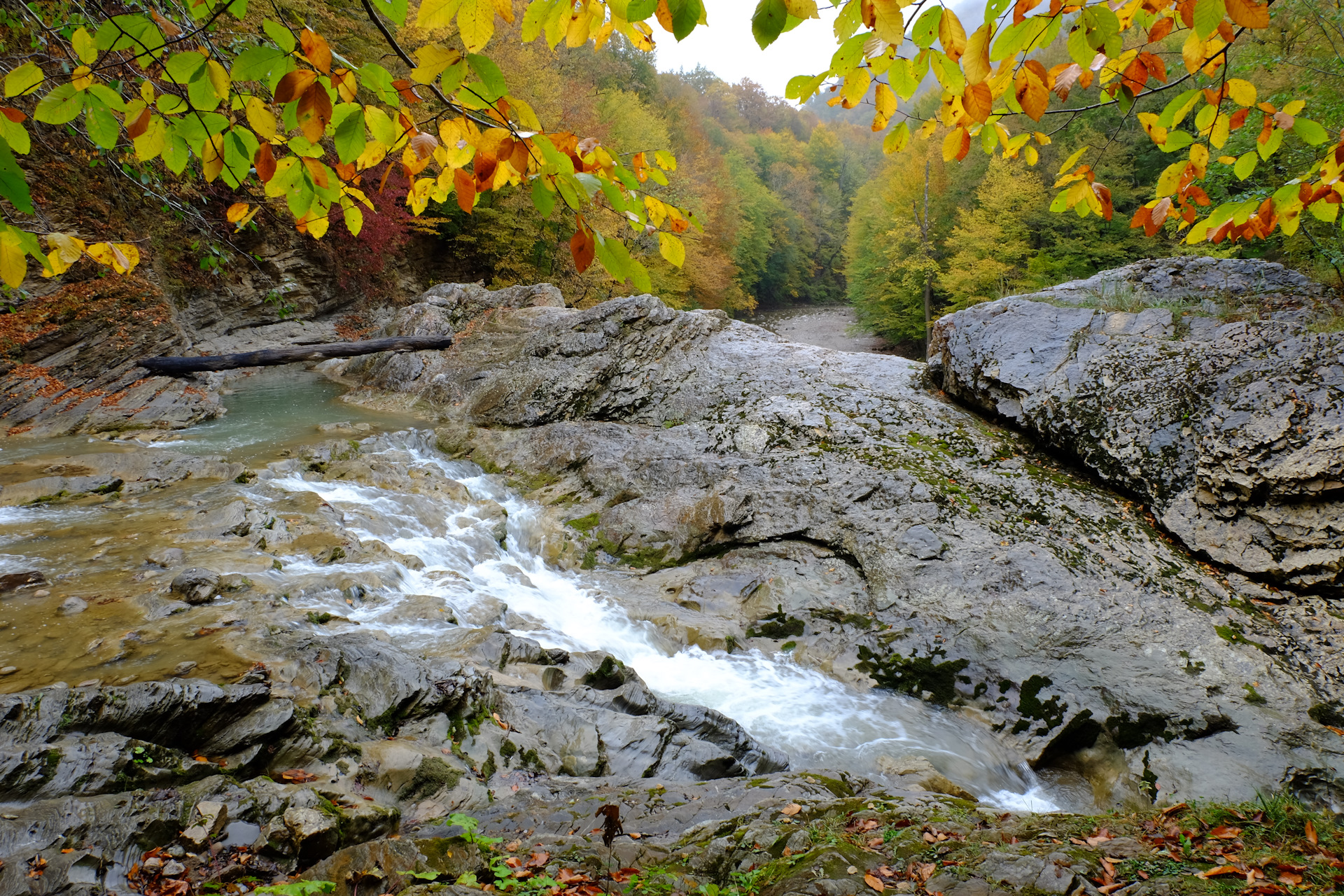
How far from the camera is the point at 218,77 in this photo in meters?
1.38

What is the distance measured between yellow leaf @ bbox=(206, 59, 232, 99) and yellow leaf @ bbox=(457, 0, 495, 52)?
59cm

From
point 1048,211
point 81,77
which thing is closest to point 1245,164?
point 81,77

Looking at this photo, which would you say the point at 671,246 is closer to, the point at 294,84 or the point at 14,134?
the point at 294,84

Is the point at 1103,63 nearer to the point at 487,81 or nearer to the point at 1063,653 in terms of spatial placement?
the point at 487,81

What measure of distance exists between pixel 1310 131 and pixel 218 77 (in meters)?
3.18

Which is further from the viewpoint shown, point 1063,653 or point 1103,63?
point 1063,653

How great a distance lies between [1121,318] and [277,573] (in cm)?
976

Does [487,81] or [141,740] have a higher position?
[487,81]

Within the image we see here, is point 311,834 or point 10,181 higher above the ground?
point 10,181

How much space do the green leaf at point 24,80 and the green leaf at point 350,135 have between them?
649 mm

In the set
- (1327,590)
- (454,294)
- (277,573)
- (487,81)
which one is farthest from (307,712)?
(454,294)

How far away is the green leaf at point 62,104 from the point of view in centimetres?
142

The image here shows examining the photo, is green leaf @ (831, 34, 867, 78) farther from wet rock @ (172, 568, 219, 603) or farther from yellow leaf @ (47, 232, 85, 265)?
wet rock @ (172, 568, 219, 603)

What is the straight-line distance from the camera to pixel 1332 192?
6.87ft
